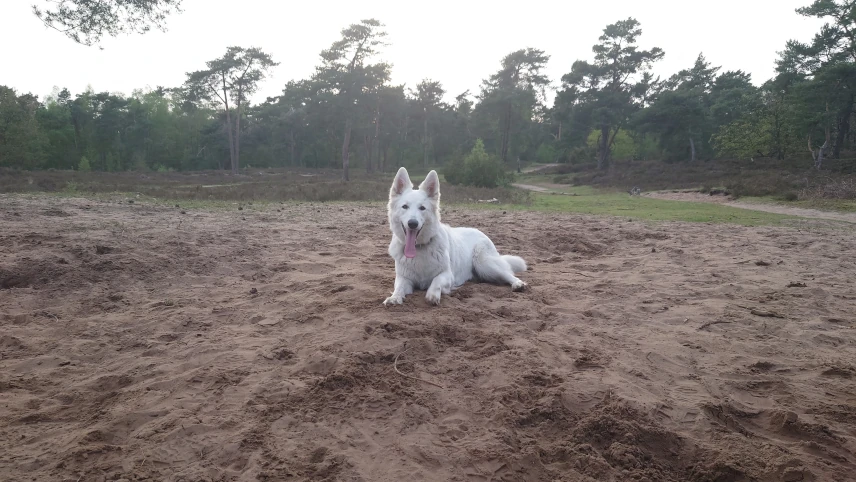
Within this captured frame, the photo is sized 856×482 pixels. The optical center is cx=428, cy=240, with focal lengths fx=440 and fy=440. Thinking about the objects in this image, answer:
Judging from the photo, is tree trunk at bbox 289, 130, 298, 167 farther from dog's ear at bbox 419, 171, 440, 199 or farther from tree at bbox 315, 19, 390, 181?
dog's ear at bbox 419, 171, 440, 199

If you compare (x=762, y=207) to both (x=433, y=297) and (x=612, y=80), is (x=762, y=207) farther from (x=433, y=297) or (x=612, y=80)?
(x=612, y=80)

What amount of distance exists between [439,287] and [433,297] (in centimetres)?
22

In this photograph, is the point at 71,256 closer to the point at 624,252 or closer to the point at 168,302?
the point at 168,302

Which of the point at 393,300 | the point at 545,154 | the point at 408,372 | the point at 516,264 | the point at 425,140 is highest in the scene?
the point at 425,140

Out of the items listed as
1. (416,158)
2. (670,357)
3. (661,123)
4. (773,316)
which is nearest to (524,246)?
(773,316)

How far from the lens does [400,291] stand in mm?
4945

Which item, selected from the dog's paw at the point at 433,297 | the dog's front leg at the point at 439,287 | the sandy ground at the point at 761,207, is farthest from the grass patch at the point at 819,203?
the dog's paw at the point at 433,297

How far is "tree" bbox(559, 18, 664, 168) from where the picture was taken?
4688cm

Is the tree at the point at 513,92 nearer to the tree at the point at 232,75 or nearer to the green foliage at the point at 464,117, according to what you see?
the green foliage at the point at 464,117

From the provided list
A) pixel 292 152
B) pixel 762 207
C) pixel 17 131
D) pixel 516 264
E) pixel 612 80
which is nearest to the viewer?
pixel 516 264

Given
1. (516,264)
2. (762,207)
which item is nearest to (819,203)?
(762,207)

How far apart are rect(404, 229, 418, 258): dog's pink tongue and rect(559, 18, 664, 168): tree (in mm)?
46951

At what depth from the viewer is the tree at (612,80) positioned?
46.9m

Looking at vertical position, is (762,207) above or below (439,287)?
above
